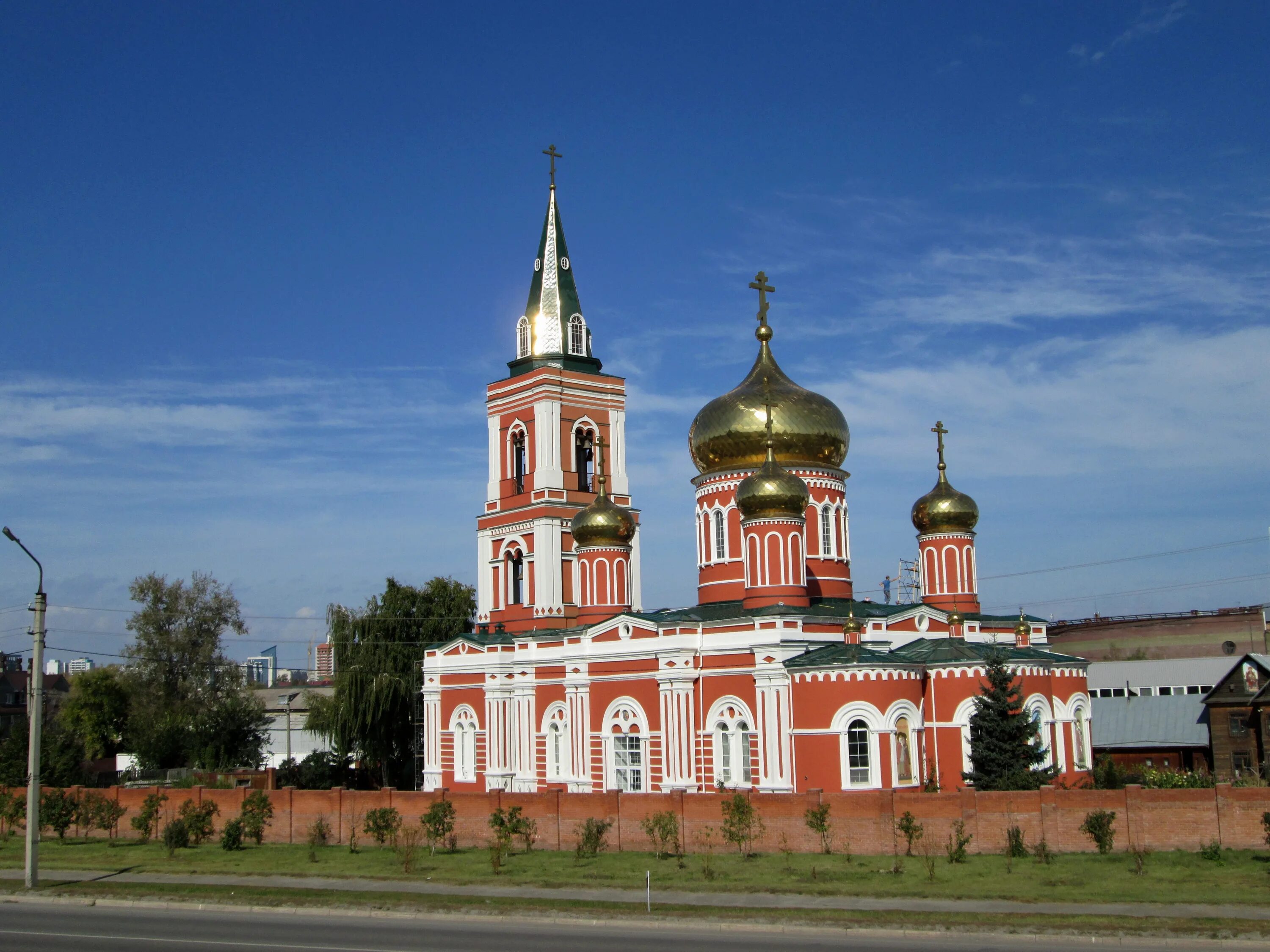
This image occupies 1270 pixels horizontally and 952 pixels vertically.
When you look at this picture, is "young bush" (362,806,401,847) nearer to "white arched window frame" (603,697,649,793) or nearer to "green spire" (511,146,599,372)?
"white arched window frame" (603,697,649,793)

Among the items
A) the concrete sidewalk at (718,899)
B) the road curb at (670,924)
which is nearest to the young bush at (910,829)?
the concrete sidewalk at (718,899)

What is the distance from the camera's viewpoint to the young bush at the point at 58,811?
34.0 m

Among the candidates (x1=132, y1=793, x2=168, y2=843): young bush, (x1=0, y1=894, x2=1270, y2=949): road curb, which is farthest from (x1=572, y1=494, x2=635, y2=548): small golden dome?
(x1=0, y1=894, x2=1270, y2=949): road curb

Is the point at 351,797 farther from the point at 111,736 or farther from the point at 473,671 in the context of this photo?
the point at 111,736

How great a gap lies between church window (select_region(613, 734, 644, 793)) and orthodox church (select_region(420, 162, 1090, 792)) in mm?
62

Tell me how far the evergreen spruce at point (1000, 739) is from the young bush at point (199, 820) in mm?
18313

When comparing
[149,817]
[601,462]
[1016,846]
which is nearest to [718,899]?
[1016,846]

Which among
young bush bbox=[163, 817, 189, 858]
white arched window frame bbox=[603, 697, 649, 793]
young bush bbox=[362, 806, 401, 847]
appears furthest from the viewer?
white arched window frame bbox=[603, 697, 649, 793]

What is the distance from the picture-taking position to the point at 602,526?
138ft

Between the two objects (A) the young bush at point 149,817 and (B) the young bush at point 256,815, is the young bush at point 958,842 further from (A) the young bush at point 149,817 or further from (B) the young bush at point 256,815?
(A) the young bush at point 149,817

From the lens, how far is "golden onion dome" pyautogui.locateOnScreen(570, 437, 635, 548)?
42.0 meters

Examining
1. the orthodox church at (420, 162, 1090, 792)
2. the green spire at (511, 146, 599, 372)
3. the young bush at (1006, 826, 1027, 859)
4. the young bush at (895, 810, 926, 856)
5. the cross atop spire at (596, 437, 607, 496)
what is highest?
the green spire at (511, 146, 599, 372)

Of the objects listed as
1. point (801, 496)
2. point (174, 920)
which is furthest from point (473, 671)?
point (174, 920)

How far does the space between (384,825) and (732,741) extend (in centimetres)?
997
